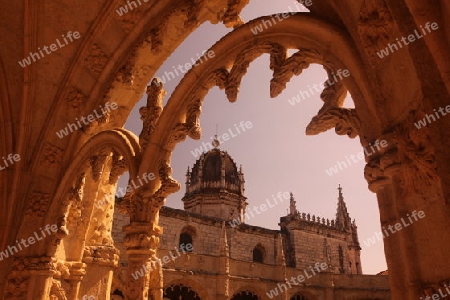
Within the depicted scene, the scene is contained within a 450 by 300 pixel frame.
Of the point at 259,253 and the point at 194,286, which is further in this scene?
the point at 259,253

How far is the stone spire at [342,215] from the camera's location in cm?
3547

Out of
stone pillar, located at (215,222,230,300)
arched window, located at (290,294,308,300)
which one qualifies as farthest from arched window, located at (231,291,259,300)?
arched window, located at (290,294,308,300)

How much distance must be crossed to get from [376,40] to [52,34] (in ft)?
13.1

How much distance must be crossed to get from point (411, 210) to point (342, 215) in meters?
36.6

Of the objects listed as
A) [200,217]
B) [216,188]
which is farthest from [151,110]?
[216,188]

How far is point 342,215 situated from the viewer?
36.3 metres

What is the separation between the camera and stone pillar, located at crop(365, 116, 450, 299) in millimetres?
1486

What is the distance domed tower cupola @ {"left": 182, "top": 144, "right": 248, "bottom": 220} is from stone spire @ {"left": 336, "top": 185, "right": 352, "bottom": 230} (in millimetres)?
9918

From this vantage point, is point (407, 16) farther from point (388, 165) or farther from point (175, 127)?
point (175, 127)

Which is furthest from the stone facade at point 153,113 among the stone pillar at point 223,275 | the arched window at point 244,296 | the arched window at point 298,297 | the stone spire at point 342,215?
the stone spire at point 342,215

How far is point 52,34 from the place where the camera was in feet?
15.1

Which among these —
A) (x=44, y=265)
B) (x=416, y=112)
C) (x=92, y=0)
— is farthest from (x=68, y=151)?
(x=416, y=112)

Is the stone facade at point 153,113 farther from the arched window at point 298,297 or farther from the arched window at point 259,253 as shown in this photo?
the arched window at point 259,253

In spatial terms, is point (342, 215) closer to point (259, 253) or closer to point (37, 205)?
point (259, 253)
